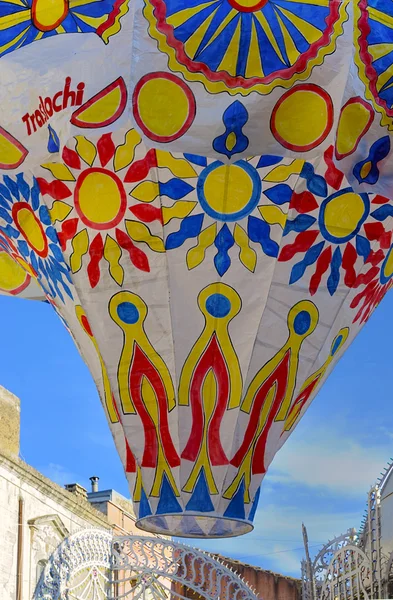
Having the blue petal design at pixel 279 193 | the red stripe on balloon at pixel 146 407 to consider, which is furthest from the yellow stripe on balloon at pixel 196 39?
the red stripe on balloon at pixel 146 407

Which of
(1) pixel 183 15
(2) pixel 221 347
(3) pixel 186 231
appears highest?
(1) pixel 183 15

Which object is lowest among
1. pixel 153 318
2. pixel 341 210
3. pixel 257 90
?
pixel 153 318

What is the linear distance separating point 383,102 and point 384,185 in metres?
0.56

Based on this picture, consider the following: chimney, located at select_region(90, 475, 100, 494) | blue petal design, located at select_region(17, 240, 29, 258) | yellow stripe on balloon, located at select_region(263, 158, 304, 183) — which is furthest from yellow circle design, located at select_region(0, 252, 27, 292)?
chimney, located at select_region(90, 475, 100, 494)

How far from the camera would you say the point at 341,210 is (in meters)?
6.95

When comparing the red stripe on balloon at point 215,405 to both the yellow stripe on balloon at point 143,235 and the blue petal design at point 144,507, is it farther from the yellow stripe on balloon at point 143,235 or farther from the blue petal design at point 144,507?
the yellow stripe on balloon at point 143,235

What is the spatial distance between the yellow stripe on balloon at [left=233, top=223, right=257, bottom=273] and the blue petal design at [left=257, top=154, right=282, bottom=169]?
1.43ft

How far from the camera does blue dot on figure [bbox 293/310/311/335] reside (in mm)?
7125

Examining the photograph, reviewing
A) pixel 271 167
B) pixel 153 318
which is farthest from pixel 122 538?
pixel 271 167

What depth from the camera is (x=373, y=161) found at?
685cm

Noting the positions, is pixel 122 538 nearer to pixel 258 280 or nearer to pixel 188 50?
pixel 258 280

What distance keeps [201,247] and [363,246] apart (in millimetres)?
1208

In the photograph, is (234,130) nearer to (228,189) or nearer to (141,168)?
(228,189)

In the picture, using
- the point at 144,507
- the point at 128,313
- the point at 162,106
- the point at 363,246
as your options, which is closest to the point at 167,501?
the point at 144,507
